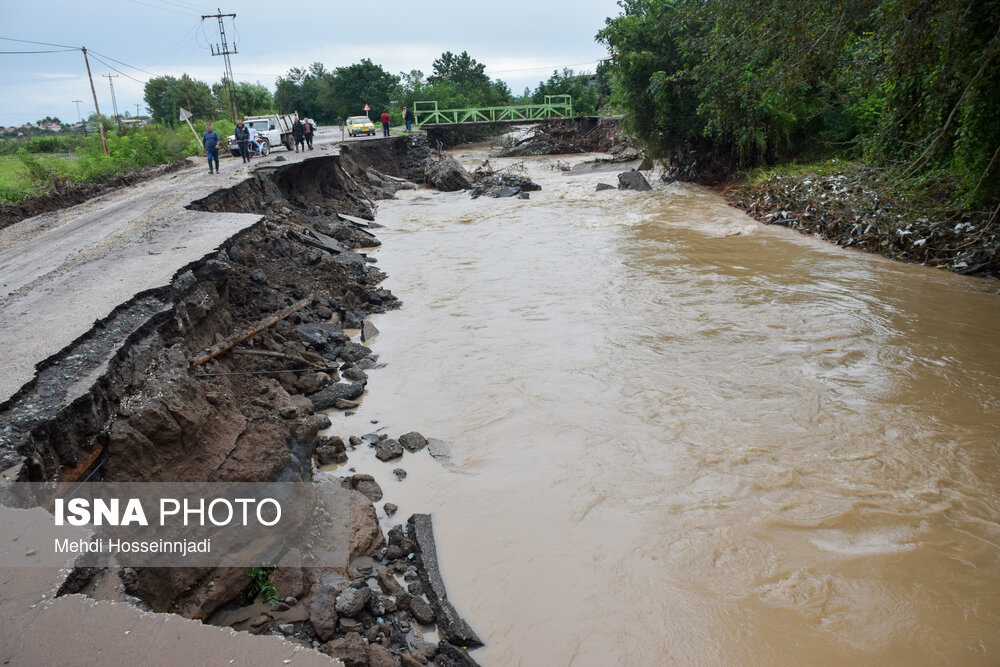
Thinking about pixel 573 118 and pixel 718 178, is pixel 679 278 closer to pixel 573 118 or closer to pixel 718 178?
pixel 718 178

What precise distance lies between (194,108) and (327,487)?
60.4m

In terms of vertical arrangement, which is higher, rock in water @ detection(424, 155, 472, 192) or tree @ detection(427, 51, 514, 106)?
tree @ detection(427, 51, 514, 106)

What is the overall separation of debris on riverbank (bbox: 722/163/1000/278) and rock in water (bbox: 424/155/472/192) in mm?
12922

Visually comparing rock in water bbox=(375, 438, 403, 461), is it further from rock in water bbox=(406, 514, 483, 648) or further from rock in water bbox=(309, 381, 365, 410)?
rock in water bbox=(309, 381, 365, 410)

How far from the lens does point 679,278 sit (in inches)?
482

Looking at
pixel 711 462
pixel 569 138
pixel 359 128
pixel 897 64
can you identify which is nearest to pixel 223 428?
pixel 711 462

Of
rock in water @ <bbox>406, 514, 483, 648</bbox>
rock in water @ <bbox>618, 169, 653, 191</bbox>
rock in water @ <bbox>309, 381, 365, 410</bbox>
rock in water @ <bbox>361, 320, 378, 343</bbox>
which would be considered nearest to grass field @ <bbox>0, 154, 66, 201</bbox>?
rock in water @ <bbox>361, 320, 378, 343</bbox>

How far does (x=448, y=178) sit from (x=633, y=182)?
8008 mm

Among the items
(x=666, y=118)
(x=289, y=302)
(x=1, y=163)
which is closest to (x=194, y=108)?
(x=1, y=163)

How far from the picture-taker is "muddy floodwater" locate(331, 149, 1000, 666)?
4113 mm

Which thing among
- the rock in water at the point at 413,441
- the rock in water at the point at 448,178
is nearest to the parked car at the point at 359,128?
the rock in water at the point at 448,178

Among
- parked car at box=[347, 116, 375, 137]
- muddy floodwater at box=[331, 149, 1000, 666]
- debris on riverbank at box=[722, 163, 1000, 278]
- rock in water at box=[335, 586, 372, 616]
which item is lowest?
muddy floodwater at box=[331, 149, 1000, 666]

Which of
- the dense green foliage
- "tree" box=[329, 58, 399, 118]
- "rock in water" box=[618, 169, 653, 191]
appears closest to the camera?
the dense green foliage

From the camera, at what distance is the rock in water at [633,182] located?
23438 millimetres
